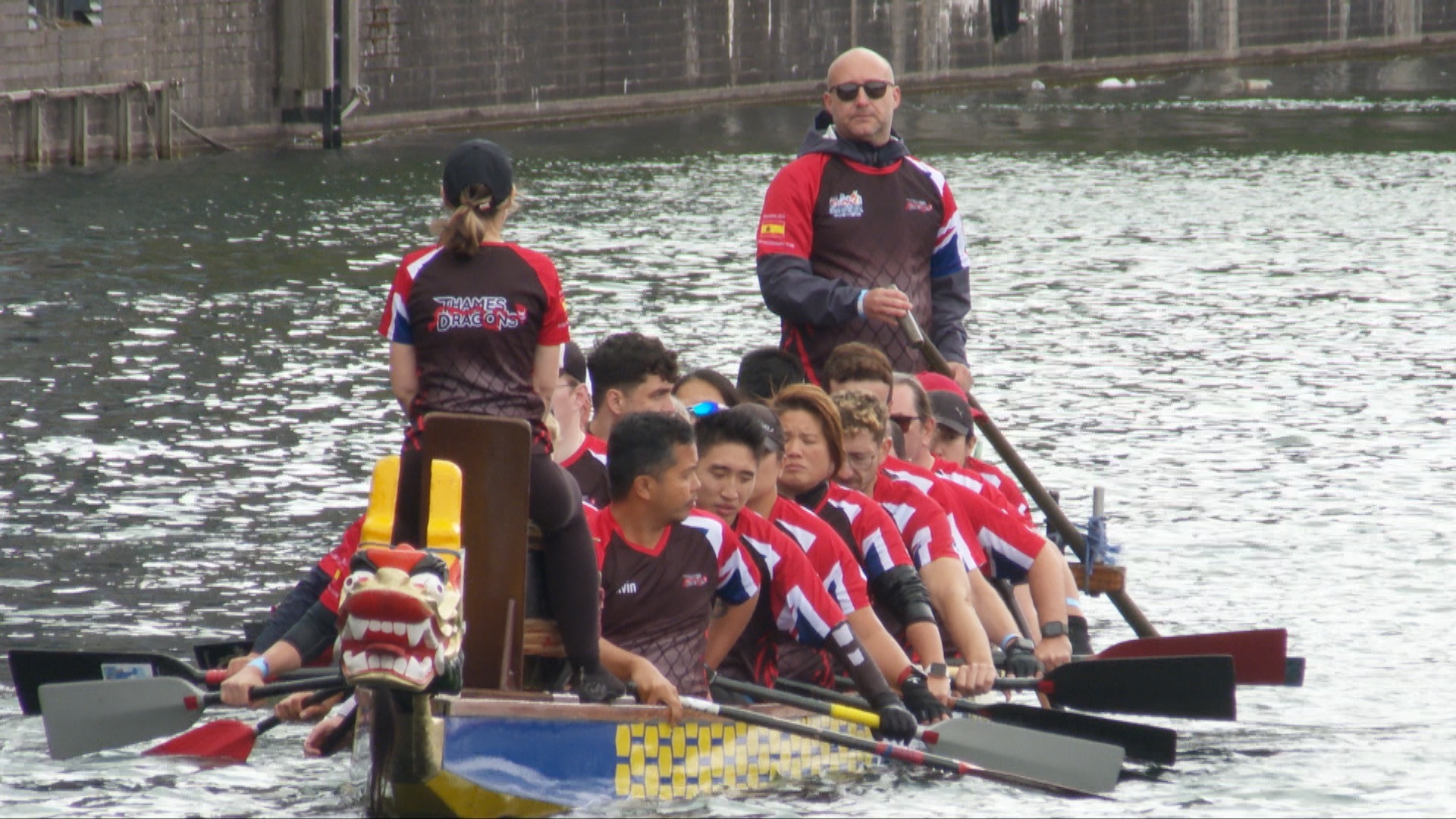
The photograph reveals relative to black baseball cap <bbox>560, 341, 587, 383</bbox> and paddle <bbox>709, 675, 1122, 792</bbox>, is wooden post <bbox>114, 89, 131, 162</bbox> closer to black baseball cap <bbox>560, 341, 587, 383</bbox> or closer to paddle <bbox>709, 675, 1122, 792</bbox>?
black baseball cap <bbox>560, 341, 587, 383</bbox>

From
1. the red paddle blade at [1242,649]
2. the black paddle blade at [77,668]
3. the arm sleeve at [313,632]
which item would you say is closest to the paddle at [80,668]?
the black paddle blade at [77,668]

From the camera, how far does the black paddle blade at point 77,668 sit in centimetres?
780

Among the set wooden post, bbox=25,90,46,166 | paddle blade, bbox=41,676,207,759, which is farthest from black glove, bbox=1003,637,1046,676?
wooden post, bbox=25,90,46,166

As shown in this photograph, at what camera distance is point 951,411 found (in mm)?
9539

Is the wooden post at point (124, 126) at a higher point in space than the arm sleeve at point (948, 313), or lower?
higher

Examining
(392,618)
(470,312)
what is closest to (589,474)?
(470,312)

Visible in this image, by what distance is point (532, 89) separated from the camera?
40.8 meters

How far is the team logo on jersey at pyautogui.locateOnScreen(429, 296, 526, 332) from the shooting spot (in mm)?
6938

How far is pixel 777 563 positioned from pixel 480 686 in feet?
4.11

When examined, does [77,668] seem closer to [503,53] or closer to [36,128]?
[36,128]

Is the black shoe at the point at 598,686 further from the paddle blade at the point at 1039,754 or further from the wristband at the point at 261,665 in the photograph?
the paddle blade at the point at 1039,754

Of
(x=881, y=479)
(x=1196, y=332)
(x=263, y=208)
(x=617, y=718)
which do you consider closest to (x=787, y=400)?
(x=881, y=479)

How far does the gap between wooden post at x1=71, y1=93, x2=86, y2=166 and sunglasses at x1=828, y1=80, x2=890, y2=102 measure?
22.7 metres

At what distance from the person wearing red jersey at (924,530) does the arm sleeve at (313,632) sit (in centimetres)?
211
